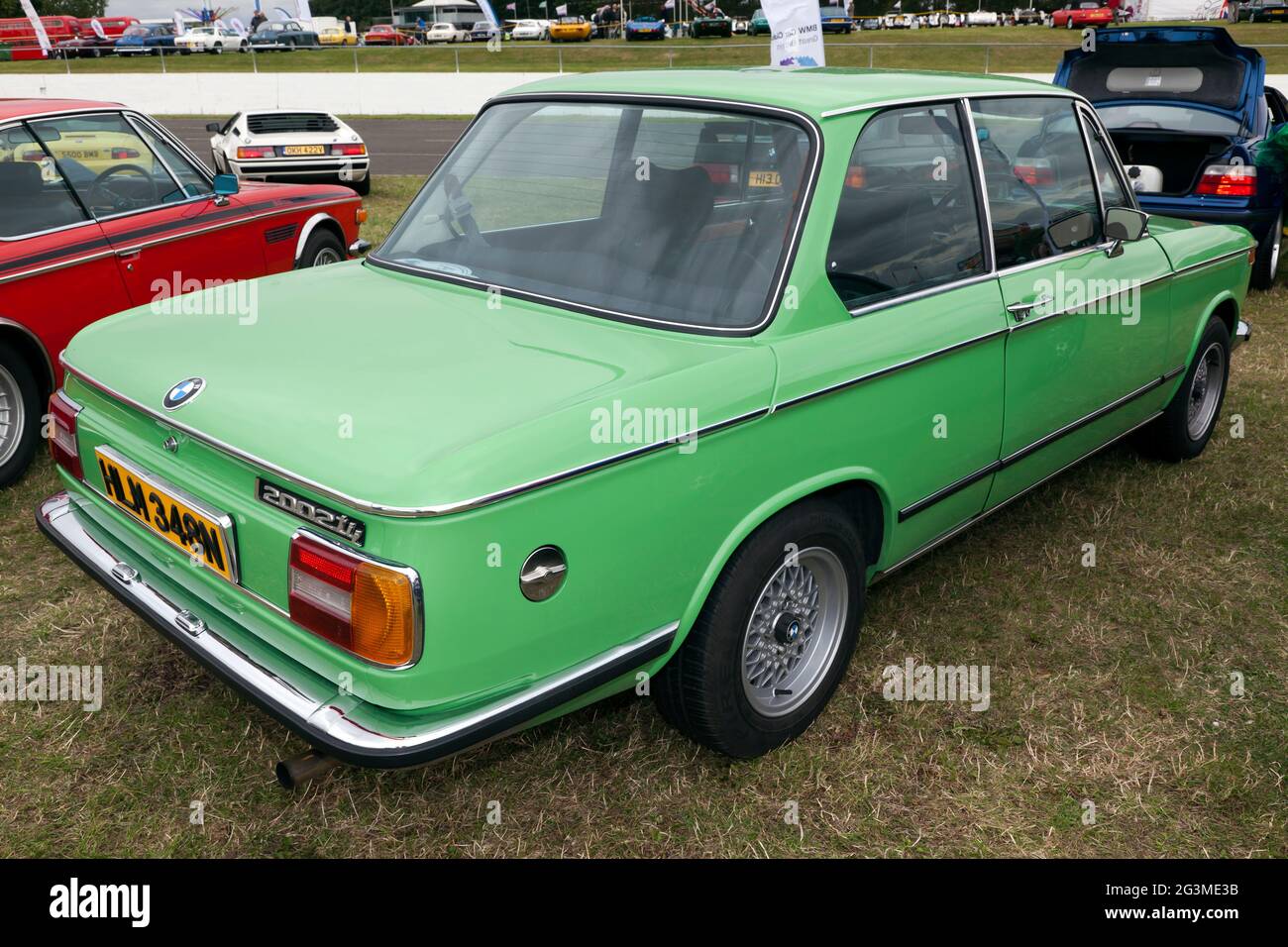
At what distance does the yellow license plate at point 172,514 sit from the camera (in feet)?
7.81

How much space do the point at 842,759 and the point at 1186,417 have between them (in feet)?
9.76

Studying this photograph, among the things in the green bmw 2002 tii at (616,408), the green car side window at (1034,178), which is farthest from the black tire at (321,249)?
the green car side window at (1034,178)

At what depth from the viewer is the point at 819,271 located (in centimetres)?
273

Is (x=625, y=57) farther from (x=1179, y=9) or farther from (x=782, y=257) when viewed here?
(x=782, y=257)

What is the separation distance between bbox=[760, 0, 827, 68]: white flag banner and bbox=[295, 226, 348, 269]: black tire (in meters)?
4.02

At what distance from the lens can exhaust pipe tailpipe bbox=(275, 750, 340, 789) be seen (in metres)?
2.32

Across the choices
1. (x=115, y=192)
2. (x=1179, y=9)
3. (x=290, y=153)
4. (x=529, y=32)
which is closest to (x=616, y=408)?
(x=115, y=192)

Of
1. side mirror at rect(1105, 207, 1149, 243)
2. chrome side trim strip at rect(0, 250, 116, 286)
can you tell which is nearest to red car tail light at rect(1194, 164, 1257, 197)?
side mirror at rect(1105, 207, 1149, 243)

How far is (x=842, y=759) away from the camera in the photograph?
9.90 feet

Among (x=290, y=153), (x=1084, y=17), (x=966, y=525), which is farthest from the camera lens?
(x=1084, y=17)

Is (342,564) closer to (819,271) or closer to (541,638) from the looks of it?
(541,638)

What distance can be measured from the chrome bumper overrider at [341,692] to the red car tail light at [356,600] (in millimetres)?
148
